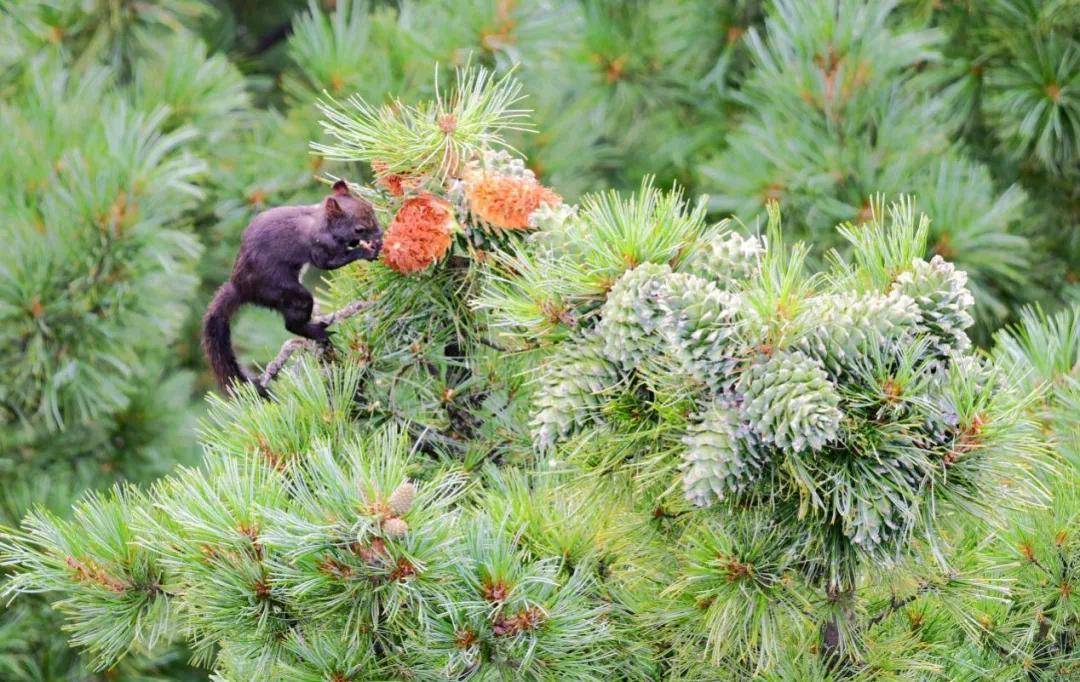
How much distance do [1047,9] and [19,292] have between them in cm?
144

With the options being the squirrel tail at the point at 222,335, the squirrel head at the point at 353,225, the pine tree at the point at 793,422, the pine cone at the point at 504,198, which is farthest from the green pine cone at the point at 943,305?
the squirrel tail at the point at 222,335

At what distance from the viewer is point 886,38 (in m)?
1.58

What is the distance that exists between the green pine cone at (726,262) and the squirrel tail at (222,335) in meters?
0.39

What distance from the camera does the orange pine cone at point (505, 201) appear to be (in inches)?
32.6

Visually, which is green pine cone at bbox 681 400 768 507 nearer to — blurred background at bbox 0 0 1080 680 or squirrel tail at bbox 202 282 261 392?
squirrel tail at bbox 202 282 261 392

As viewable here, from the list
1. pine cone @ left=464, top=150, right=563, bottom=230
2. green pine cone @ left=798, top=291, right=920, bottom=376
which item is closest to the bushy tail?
pine cone @ left=464, top=150, right=563, bottom=230

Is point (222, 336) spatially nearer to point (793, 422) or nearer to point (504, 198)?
point (504, 198)

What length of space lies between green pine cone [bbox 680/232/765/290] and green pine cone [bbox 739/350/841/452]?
3.5 inches

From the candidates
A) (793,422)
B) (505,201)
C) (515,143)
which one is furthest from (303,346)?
(515,143)

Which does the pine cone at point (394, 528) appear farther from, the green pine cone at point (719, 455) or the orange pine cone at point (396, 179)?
the orange pine cone at point (396, 179)

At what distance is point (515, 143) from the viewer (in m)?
1.98

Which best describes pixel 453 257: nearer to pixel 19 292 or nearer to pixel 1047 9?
pixel 19 292

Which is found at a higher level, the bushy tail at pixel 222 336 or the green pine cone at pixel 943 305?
the green pine cone at pixel 943 305

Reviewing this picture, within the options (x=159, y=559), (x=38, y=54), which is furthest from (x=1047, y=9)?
(x=38, y=54)
